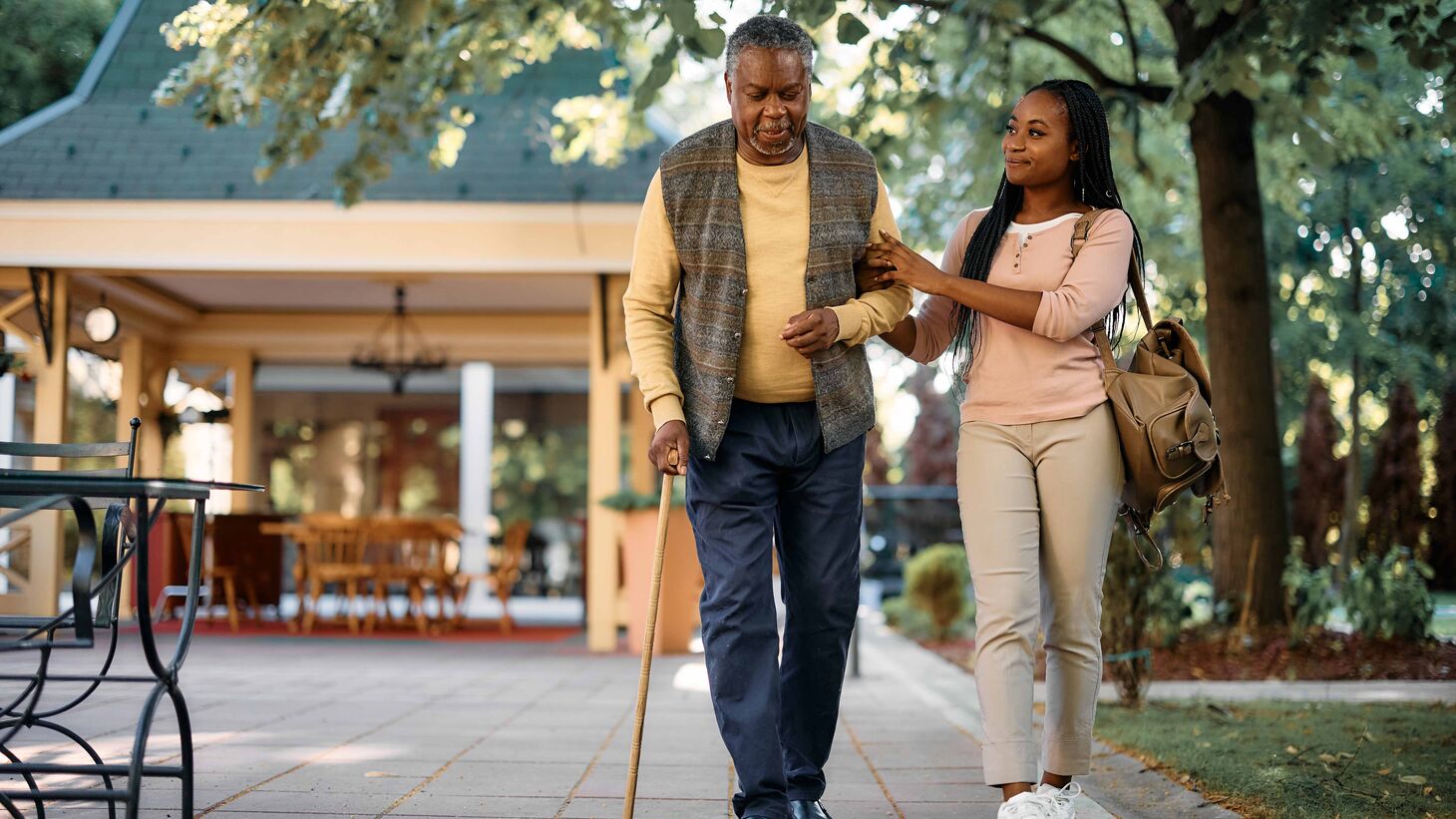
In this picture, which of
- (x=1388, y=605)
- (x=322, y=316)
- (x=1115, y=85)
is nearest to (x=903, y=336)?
(x=1115, y=85)

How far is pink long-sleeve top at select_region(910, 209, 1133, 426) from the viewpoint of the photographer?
2.74 m

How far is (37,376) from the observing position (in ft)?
29.5

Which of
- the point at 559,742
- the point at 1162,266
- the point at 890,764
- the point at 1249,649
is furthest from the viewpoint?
the point at 1162,266

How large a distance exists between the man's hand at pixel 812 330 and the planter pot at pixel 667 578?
5.84 metres

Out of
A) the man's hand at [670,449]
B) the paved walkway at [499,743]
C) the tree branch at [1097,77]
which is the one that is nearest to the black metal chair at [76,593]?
the paved walkway at [499,743]

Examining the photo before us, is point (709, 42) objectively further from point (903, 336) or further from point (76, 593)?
point (76, 593)

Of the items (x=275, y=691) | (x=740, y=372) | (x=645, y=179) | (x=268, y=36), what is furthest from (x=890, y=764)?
(x=645, y=179)

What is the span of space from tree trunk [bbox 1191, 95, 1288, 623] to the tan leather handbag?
4.50 m

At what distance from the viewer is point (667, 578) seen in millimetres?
8531

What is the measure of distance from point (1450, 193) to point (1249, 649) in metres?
7.17

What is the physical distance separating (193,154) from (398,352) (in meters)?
3.01

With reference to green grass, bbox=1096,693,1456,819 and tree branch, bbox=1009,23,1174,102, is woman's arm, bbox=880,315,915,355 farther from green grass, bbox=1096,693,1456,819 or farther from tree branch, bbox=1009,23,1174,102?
tree branch, bbox=1009,23,1174,102

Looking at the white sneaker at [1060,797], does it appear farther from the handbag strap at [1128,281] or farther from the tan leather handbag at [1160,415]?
the handbag strap at [1128,281]

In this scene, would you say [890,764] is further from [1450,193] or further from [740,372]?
[1450,193]
